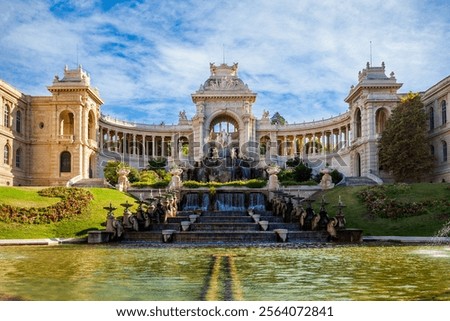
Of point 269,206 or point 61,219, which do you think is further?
point 269,206

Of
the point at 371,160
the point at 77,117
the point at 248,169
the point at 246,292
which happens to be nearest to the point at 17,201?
the point at 246,292

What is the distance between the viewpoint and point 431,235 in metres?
23.3

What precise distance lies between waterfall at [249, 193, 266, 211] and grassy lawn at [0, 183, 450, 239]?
4.84 meters

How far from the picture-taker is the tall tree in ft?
159

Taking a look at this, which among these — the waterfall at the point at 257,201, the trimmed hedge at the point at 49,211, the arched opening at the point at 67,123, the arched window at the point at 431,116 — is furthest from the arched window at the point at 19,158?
the arched window at the point at 431,116

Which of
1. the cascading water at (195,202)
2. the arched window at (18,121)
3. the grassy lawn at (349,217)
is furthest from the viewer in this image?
the arched window at (18,121)

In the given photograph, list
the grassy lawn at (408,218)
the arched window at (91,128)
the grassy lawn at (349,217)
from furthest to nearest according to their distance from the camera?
the arched window at (91,128), the grassy lawn at (408,218), the grassy lawn at (349,217)

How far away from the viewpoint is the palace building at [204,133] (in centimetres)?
5497

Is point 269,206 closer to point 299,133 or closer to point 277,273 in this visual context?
point 277,273

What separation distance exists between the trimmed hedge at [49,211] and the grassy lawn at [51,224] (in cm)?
47

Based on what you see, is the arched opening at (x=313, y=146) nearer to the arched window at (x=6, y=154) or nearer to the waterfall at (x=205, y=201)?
the waterfall at (x=205, y=201)

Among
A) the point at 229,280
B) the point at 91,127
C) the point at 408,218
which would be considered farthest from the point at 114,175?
the point at 229,280

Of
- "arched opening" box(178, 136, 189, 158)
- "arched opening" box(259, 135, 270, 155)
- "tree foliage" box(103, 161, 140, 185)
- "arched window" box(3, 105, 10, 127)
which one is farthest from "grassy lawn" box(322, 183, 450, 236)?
"arched opening" box(259, 135, 270, 155)

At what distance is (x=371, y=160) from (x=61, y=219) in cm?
4036
